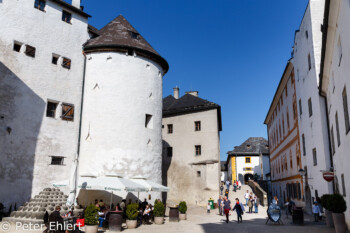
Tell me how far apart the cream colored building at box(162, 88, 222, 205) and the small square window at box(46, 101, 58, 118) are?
49.9ft

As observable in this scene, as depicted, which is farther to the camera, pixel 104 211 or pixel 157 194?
pixel 157 194

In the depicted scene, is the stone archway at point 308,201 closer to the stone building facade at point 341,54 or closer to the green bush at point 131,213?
the stone building facade at point 341,54

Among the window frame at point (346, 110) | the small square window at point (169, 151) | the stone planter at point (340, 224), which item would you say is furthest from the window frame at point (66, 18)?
the stone planter at point (340, 224)

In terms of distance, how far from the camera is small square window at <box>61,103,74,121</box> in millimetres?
22031

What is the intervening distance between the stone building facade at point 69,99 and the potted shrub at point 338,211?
1380cm

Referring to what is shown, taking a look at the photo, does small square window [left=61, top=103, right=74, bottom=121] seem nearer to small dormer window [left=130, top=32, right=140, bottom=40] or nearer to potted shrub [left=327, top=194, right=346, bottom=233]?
small dormer window [left=130, top=32, right=140, bottom=40]

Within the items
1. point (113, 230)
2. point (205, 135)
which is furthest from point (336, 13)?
point (205, 135)

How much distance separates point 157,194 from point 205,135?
10655 millimetres

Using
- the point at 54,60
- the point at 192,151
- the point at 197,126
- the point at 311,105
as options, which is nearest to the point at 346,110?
the point at 311,105

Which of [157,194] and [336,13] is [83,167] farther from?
[336,13]

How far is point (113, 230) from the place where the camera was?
15.0 m

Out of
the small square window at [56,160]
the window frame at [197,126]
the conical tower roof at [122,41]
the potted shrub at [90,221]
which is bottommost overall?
the potted shrub at [90,221]

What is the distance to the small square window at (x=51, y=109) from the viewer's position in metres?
21.4

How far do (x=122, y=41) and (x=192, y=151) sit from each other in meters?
14.2
